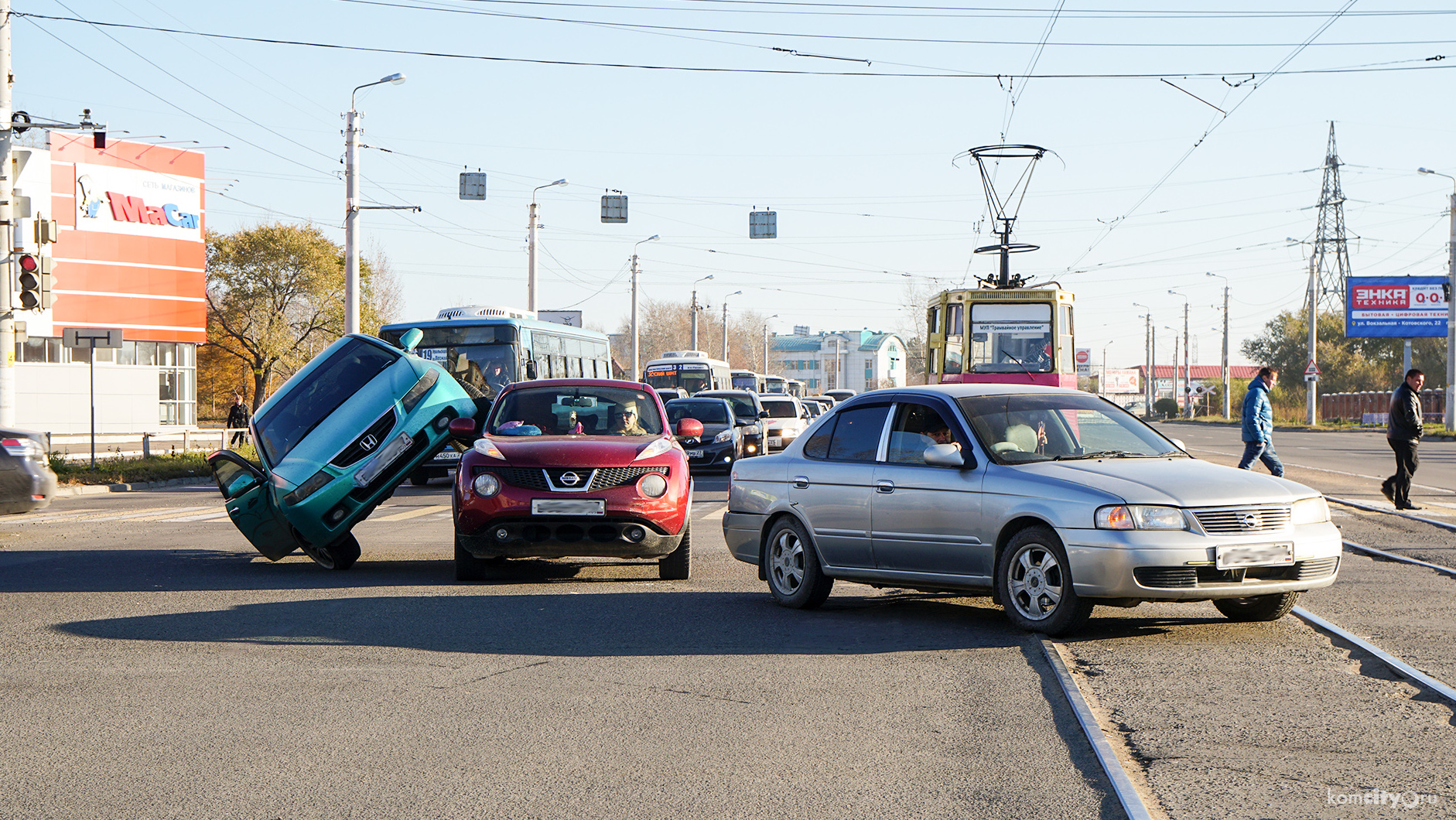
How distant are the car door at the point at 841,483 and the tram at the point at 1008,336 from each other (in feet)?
50.2

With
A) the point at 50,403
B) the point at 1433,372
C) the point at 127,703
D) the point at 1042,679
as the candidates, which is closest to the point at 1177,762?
the point at 1042,679

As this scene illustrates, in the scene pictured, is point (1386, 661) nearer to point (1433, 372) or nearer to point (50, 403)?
point (50, 403)

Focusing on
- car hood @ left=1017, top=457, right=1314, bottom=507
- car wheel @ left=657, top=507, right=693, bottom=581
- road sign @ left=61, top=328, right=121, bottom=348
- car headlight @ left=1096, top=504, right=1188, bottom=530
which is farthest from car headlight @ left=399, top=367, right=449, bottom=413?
road sign @ left=61, top=328, right=121, bottom=348

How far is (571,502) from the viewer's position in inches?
426

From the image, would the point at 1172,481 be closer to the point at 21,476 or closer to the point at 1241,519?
the point at 1241,519

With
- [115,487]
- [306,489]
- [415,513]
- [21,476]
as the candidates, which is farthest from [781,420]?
[306,489]

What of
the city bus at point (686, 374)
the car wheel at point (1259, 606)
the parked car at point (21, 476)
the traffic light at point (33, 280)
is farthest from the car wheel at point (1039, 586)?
the city bus at point (686, 374)

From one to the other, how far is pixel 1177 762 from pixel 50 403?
47611 mm

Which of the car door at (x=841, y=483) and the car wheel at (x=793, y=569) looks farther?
the car wheel at (x=793, y=569)

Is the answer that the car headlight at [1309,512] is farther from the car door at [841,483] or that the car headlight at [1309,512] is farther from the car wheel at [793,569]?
the car wheel at [793,569]

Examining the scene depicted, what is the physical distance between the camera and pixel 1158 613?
9.30 meters

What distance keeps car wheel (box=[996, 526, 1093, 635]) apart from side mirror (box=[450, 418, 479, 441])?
515 centimetres

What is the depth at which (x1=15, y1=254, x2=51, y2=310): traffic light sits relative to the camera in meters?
22.4

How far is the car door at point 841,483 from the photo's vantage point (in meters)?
9.42
